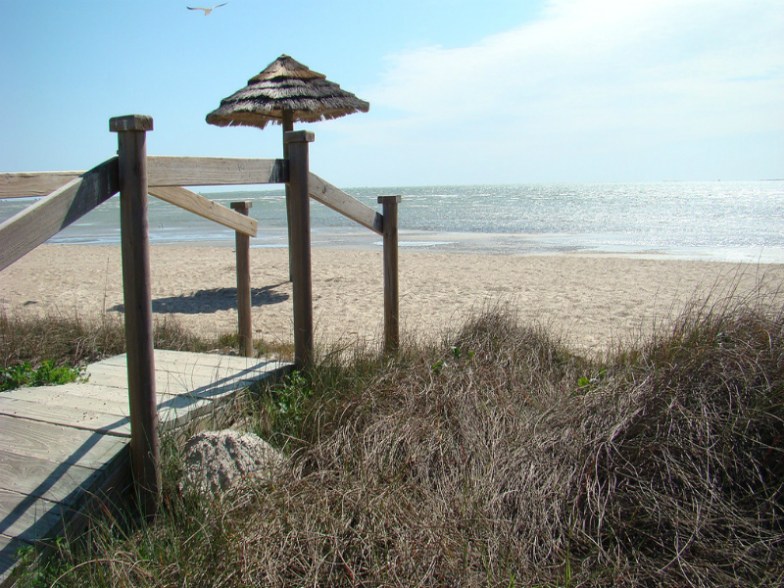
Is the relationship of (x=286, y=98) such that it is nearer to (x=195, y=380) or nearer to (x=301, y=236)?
(x=301, y=236)

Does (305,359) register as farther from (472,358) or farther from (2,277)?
(2,277)

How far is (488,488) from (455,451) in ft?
0.98

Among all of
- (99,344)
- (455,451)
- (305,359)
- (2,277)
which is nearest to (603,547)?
(455,451)

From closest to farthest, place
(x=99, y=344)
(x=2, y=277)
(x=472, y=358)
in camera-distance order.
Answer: (x=472, y=358) < (x=99, y=344) < (x=2, y=277)

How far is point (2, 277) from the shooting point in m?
12.3

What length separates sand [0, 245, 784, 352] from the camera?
7395 mm

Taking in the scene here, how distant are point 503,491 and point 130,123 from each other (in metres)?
2.15

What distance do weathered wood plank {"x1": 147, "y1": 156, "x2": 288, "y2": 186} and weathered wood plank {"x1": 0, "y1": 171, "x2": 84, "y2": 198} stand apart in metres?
0.34

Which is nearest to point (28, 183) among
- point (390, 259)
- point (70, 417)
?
point (70, 417)

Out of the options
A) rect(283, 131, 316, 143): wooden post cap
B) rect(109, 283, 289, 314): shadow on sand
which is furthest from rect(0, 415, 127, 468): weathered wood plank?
rect(109, 283, 289, 314): shadow on sand

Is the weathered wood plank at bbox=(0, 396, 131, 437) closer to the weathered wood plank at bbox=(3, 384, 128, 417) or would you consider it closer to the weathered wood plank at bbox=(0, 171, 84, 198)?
the weathered wood plank at bbox=(3, 384, 128, 417)

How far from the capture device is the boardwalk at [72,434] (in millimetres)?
2811

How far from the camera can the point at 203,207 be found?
4.48 m

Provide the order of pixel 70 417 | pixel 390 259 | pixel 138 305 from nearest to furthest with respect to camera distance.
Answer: pixel 138 305 < pixel 70 417 < pixel 390 259
